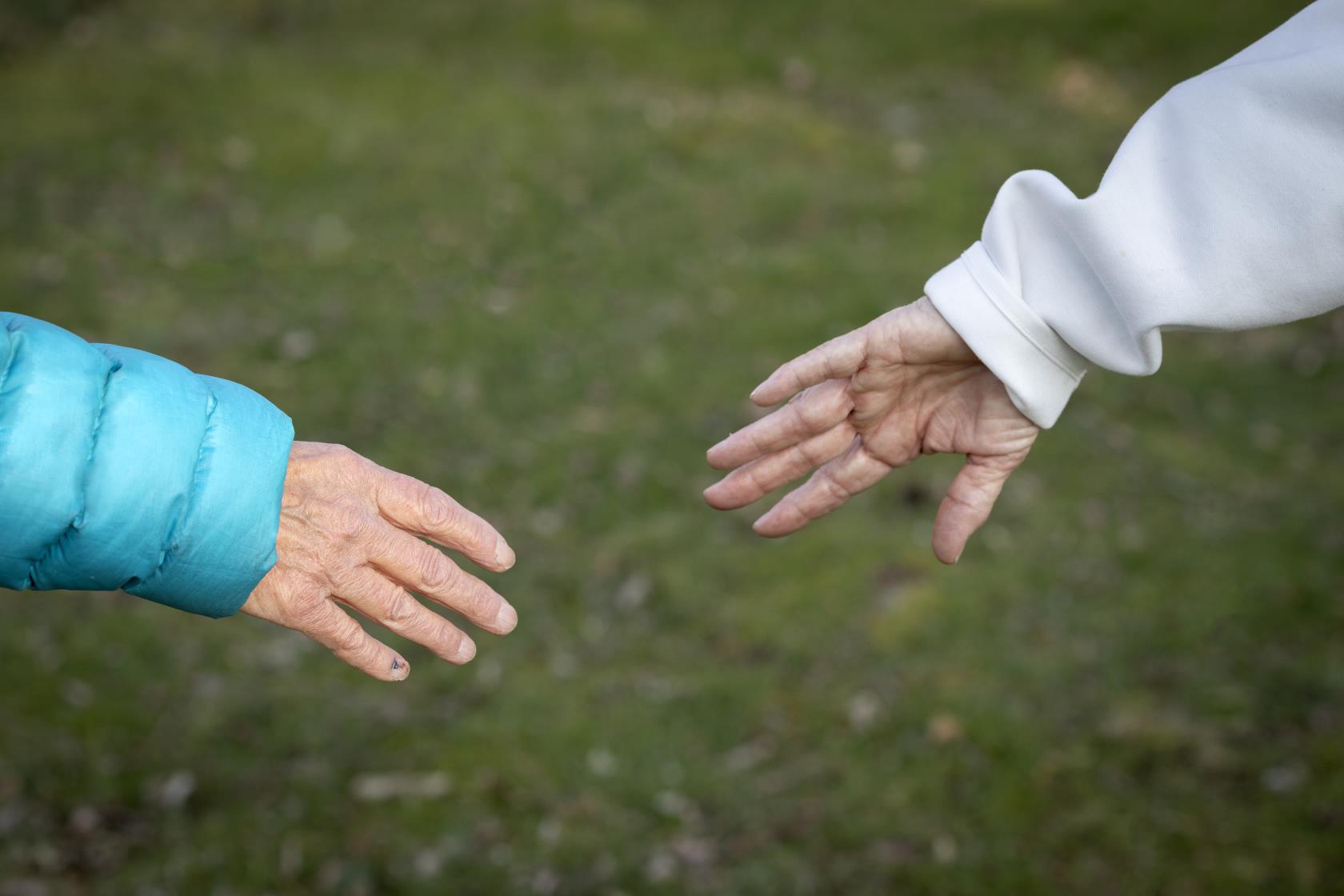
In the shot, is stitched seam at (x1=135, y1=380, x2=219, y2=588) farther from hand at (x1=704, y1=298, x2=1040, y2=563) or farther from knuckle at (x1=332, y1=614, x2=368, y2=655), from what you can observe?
hand at (x1=704, y1=298, x2=1040, y2=563)

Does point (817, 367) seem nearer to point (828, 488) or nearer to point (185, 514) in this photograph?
point (828, 488)

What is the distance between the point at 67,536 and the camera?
1.74 m

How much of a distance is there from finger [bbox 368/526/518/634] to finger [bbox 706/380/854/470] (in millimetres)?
585

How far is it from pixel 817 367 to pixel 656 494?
2.66 metres

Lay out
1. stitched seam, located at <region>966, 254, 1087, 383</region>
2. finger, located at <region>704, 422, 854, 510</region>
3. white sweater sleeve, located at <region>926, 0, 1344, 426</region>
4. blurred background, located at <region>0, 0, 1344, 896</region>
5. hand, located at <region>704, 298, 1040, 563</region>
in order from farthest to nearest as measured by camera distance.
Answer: blurred background, located at <region>0, 0, 1344, 896</region>
finger, located at <region>704, 422, 854, 510</region>
hand, located at <region>704, 298, 1040, 563</region>
stitched seam, located at <region>966, 254, 1087, 383</region>
white sweater sleeve, located at <region>926, 0, 1344, 426</region>

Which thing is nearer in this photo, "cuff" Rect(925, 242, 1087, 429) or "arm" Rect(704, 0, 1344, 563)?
"arm" Rect(704, 0, 1344, 563)

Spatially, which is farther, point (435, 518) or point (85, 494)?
point (435, 518)

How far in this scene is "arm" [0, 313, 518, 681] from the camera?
1.71m

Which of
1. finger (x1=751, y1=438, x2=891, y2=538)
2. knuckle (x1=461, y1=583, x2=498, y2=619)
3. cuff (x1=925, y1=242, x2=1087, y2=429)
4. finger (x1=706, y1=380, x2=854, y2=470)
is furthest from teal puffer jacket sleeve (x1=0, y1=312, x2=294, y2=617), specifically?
cuff (x1=925, y1=242, x2=1087, y2=429)

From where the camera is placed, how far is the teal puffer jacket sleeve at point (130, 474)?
1693 mm

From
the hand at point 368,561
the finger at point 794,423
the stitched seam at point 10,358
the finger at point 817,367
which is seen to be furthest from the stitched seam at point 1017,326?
the stitched seam at point 10,358

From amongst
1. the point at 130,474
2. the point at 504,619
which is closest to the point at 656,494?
the point at 504,619

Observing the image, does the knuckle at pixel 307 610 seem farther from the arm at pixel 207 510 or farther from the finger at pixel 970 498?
the finger at pixel 970 498

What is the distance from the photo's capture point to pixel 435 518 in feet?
6.59
